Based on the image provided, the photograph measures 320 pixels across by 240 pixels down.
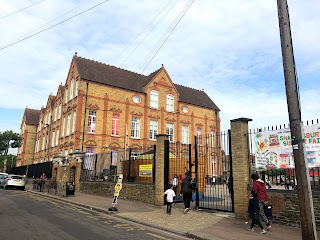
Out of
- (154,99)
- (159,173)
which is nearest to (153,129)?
(154,99)

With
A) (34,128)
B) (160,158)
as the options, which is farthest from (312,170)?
(34,128)

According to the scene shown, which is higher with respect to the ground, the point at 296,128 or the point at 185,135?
the point at 185,135

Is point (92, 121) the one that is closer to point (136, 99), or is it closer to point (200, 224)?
point (136, 99)

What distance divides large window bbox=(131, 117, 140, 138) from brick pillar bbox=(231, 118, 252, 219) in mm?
24582

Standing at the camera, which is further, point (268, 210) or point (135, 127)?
point (135, 127)

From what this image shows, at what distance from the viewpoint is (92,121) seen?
31.8 m

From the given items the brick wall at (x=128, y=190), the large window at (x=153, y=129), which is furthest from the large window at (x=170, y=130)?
the brick wall at (x=128, y=190)

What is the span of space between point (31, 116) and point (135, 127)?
31962 millimetres

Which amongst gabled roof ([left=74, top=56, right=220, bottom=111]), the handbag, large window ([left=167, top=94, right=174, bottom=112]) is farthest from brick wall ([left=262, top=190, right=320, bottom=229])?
large window ([left=167, top=94, right=174, bottom=112])

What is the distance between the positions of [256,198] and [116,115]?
2644 centimetres

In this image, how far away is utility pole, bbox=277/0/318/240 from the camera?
243 inches

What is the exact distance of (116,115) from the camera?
33469 mm

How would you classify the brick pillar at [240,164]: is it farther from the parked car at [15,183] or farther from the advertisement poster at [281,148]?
the parked car at [15,183]

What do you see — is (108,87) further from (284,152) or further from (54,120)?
(284,152)
